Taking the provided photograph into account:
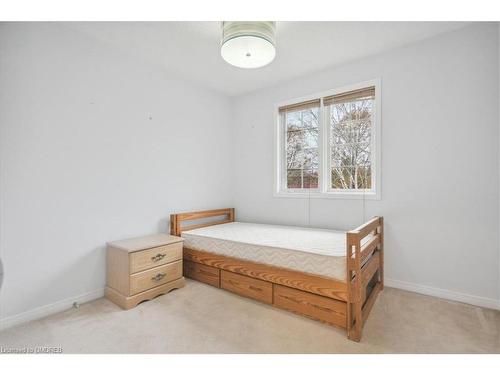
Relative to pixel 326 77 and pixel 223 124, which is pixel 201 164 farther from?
pixel 326 77

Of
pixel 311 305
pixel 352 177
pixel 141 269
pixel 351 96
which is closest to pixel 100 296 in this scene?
pixel 141 269

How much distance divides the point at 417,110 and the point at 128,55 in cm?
292

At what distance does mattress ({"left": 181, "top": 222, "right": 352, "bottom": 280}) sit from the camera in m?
→ 1.82

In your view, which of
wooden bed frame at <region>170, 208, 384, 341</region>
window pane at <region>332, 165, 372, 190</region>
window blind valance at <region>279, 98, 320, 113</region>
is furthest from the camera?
window blind valance at <region>279, 98, 320, 113</region>

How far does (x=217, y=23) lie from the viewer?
2.04m

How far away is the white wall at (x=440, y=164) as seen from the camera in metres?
2.03

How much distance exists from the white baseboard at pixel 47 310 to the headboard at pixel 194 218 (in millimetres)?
905

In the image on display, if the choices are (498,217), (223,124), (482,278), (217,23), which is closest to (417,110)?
(498,217)

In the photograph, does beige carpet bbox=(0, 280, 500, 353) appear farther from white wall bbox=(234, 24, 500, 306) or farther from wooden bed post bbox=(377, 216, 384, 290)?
white wall bbox=(234, 24, 500, 306)

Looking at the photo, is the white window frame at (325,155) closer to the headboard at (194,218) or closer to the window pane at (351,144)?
the window pane at (351,144)

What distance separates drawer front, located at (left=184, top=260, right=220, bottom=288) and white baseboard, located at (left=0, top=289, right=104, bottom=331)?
837 mm

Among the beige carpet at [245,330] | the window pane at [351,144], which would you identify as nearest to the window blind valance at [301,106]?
the window pane at [351,144]

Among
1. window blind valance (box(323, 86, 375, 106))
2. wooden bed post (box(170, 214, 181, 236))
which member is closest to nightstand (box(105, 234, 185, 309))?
wooden bed post (box(170, 214, 181, 236))
